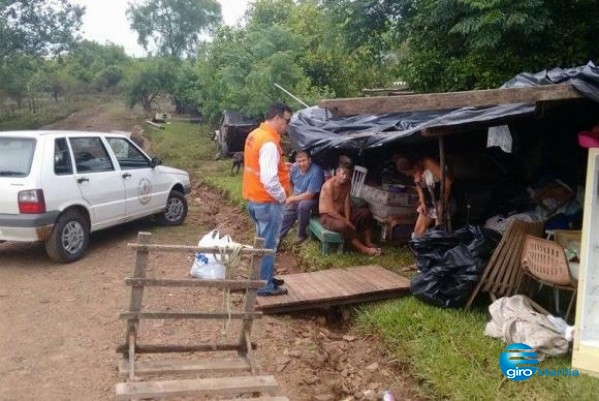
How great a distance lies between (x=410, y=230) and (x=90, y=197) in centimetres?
432

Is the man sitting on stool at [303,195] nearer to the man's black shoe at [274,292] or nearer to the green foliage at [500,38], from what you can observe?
the man's black shoe at [274,292]

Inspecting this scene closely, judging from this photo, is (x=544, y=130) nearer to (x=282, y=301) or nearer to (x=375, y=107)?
(x=375, y=107)

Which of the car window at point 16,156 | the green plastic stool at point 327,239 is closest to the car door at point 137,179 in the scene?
the car window at point 16,156

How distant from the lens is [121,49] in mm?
47719

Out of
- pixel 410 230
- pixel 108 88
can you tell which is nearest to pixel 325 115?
pixel 410 230

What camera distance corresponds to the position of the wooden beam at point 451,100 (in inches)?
139

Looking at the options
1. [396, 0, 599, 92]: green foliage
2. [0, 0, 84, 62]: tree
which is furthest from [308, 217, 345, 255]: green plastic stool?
[0, 0, 84, 62]: tree

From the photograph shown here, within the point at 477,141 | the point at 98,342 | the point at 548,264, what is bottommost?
the point at 98,342

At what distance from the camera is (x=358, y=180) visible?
314 inches

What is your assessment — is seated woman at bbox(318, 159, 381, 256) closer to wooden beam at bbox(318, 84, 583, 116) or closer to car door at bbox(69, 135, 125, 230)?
wooden beam at bbox(318, 84, 583, 116)

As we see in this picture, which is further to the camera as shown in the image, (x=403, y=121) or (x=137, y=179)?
(x=137, y=179)

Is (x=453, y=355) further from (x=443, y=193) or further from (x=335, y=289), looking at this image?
(x=443, y=193)

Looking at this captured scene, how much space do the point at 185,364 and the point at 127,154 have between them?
5.19 meters
